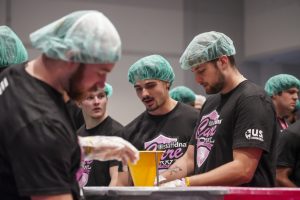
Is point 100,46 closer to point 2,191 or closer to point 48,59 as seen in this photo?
point 48,59

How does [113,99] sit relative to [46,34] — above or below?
below

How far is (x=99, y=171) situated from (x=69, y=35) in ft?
5.37

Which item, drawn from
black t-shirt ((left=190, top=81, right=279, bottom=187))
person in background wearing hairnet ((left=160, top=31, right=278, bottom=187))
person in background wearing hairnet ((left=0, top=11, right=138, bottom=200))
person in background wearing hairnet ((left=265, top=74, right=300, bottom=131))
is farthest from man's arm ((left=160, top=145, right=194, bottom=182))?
person in background wearing hairnet ((left=265, top=74, right=300, bottom=131))

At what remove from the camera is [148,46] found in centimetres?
699

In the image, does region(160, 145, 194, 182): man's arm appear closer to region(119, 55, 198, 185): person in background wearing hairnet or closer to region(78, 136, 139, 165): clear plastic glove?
region(119, 55, 198, 185): person in background wearing hairnet

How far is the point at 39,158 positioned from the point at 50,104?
0.17 metres

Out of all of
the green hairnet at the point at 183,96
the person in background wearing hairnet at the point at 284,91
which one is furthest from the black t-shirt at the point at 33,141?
the green hairnet at the point at 183,96

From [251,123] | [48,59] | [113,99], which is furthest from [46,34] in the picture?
[113,99]

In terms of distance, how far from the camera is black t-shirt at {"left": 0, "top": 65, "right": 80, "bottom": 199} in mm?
1421

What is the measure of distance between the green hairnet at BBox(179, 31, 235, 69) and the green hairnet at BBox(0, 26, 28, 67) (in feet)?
2.68

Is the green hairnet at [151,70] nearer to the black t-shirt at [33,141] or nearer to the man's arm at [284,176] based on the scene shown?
the man's arm at [284,176]

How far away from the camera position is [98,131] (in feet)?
10.9

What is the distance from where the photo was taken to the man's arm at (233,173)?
2.37 metres

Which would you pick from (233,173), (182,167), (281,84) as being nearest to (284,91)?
(281,84)
